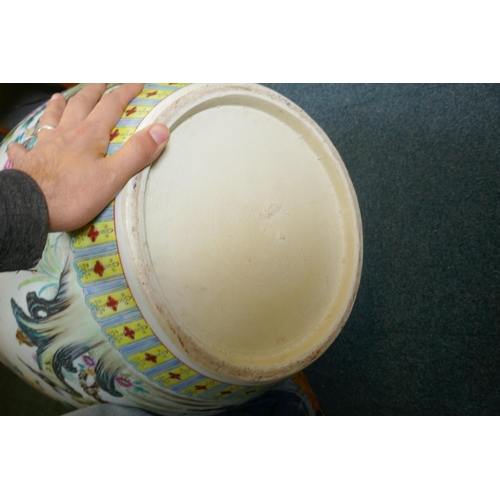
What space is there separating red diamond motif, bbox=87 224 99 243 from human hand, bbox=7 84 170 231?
16mm

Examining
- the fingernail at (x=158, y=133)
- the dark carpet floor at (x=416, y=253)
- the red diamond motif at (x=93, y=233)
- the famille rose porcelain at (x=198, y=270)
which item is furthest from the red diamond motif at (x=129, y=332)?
the dark carpet floor at (x=416, y=253)

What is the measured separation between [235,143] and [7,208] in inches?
14.8

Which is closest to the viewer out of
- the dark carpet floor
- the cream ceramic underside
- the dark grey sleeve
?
the dark grey sleeve

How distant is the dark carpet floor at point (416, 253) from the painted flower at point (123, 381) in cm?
72

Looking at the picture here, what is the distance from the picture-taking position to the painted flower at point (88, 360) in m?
0.73

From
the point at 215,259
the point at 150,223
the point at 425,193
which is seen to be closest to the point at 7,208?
the point at 150,223

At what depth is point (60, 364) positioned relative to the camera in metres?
0.77

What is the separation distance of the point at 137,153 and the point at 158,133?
0.16 feet

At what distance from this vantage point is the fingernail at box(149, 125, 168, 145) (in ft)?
2.19

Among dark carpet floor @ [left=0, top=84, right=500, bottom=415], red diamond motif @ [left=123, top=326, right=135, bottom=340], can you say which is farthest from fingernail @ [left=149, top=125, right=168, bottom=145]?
dark carpet floor @ [left=0, top=84, right=500, bottom=415]

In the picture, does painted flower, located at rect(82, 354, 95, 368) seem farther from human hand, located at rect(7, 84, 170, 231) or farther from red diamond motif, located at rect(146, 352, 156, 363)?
human hand, located at rect(7, 84, 170, 231)

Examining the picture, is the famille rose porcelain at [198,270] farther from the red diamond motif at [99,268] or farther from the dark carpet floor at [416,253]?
the dark carpet floor at [416,253]

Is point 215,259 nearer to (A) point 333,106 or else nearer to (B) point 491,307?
(B) point 491,307

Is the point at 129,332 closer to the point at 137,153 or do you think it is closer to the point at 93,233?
the point at 93,233
